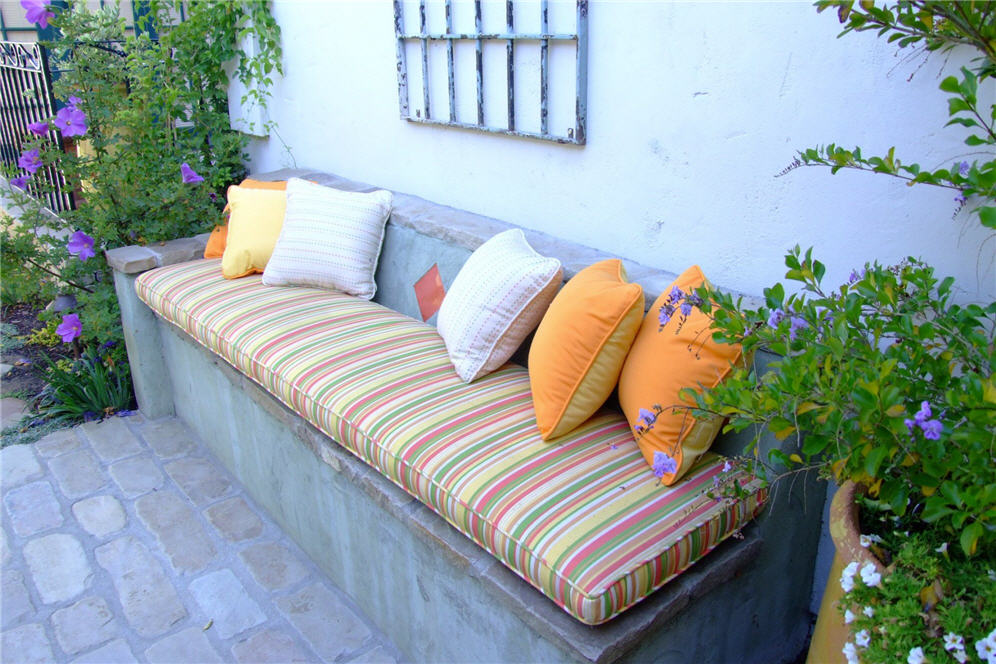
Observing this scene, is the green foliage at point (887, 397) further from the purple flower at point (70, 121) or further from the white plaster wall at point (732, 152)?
the purple flower at point (70, 121)

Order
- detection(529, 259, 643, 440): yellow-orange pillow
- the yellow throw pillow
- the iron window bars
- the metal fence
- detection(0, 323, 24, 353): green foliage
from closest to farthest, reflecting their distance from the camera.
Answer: detection(529, 259, 643, 440): yellow-orange pillow → the iron window bars → the yellow throw pillow → detection(0, 323, 24, 353): green foliage → the metal fence

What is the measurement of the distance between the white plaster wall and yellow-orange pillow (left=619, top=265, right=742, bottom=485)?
395 mm

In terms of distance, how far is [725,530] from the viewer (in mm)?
1778

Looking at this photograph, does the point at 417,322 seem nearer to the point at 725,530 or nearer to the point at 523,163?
the point at 523,163

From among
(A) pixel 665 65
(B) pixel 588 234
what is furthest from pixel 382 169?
(A) pixel 665 65

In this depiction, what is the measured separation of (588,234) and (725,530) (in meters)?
1.20

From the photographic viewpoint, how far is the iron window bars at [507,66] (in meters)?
2.50

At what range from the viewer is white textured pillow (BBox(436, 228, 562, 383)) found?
2.27 meters

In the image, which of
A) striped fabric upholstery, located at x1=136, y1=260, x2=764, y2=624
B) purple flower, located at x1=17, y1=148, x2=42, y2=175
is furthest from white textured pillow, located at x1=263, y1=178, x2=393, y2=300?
purple flower, located at x1=17, y1=148, x2=42, y2=175

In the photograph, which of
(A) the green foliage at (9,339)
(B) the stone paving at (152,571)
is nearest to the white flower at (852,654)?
(B) the stone paving at (152,571)

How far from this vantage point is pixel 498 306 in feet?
7.52

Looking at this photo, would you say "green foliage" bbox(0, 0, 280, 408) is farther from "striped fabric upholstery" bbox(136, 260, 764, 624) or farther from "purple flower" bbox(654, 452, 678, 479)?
"purple flower" bbox(654, 452, 678, 479)

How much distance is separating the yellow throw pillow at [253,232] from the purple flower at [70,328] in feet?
2.82

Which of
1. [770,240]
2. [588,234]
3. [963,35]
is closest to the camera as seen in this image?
[963,35]
